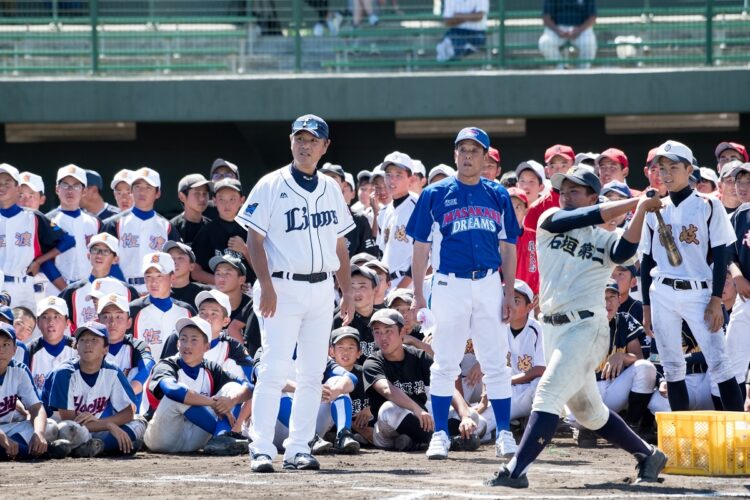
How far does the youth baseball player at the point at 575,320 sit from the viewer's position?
5.85 m

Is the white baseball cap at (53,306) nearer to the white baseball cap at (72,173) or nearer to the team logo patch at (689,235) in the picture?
the white baseball cap at (72,173)

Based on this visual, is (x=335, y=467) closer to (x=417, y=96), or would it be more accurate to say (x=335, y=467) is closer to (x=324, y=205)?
(x=324, y=205)

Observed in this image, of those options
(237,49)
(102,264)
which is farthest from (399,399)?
(237,49)

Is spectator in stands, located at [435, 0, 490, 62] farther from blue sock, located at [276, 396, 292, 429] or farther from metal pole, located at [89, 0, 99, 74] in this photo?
blue sock, located at [276, 396, 292, 429]

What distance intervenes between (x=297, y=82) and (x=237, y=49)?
107cm

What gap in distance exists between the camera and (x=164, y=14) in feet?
51.5

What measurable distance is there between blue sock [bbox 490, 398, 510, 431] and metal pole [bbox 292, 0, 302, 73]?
7.93m

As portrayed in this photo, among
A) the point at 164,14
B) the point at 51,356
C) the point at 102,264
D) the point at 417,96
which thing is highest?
the point at 164,14

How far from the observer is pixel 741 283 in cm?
812

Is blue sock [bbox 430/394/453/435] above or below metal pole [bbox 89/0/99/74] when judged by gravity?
below

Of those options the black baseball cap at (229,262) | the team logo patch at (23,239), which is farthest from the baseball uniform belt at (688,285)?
the team logo patch at (23,239)

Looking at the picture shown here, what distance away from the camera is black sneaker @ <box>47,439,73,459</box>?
772 cm

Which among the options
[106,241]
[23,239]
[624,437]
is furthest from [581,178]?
[23,239]

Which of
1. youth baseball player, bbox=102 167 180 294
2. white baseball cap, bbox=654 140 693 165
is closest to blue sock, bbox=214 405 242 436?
youth baseball player, bbox=102 167 180 294
